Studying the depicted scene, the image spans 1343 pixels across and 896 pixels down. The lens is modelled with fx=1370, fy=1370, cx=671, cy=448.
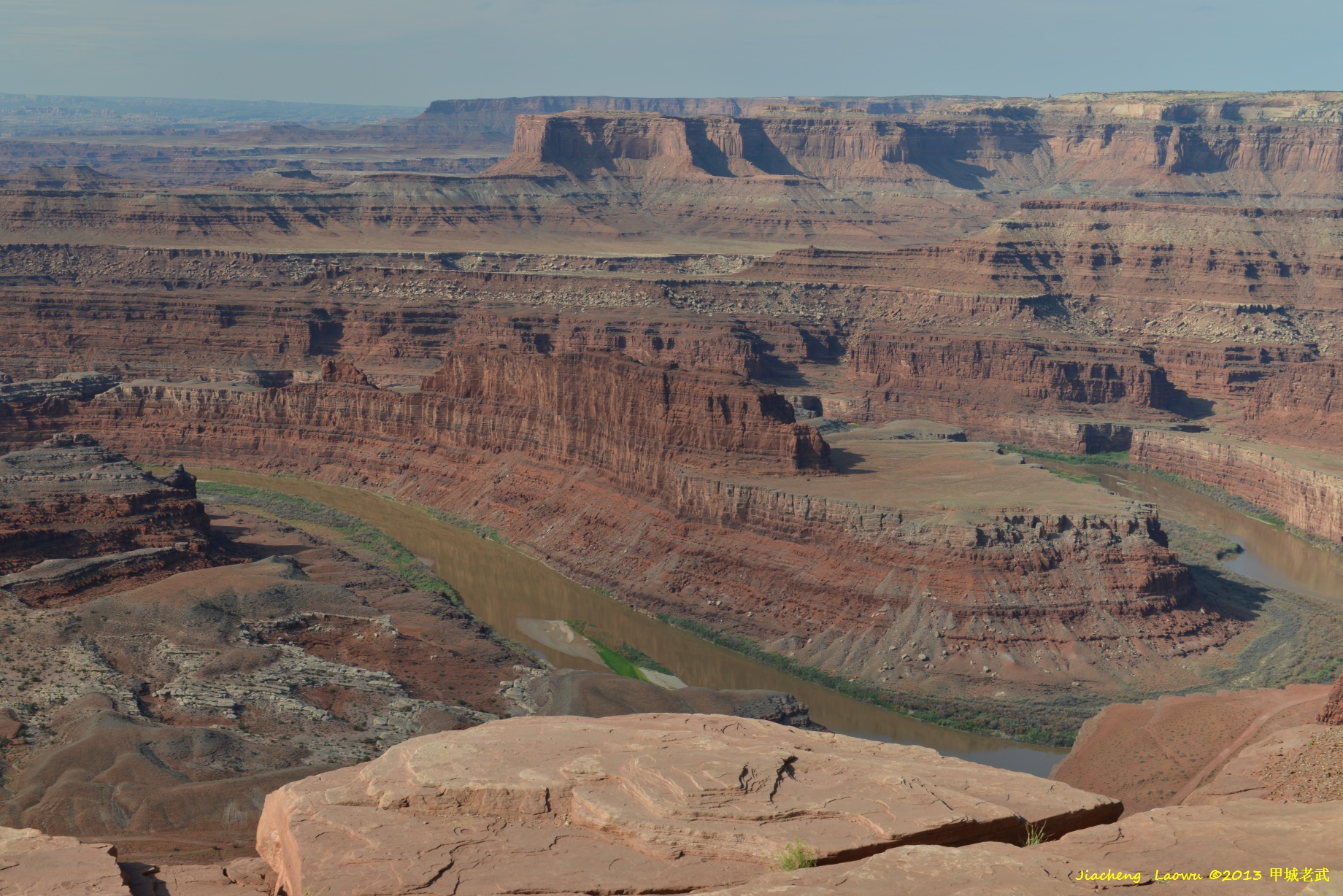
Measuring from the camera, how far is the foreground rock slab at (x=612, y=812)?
810 inches

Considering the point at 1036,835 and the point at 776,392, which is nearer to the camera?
the point at 1036,835

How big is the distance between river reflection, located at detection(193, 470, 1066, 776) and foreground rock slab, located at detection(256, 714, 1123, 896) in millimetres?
29053

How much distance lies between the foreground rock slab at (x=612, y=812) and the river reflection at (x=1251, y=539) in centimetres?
6196

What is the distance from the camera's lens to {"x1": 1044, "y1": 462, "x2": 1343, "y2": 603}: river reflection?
82000mm

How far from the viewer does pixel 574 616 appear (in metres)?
72.0

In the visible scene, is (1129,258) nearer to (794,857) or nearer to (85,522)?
(85,522)

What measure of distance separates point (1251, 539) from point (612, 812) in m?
80.0

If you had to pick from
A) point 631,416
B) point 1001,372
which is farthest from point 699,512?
point 1001,372

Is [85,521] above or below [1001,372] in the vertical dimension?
below

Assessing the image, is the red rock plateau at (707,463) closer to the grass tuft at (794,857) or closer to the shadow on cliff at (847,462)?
the grass tuft at (794,857)

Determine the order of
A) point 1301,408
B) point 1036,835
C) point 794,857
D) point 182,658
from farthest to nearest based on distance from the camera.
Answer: point 1301,408 < point 182,658 < point 1036,835 < point 794,857

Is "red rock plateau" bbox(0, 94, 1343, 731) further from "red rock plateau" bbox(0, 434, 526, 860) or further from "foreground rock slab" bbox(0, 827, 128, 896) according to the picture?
"foreground rock slab" bbox(0, 827, 128, 896)

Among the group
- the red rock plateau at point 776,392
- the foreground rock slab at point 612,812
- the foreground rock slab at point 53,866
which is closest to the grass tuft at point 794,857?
the foreground rock slab at point 612,812

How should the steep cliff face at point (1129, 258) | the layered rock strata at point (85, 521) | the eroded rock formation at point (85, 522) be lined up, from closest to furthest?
the eroded rock formation at point (85, 522) < the layered rock strata at point (85, 521) < the steep cliff face at point (1129, 258)
